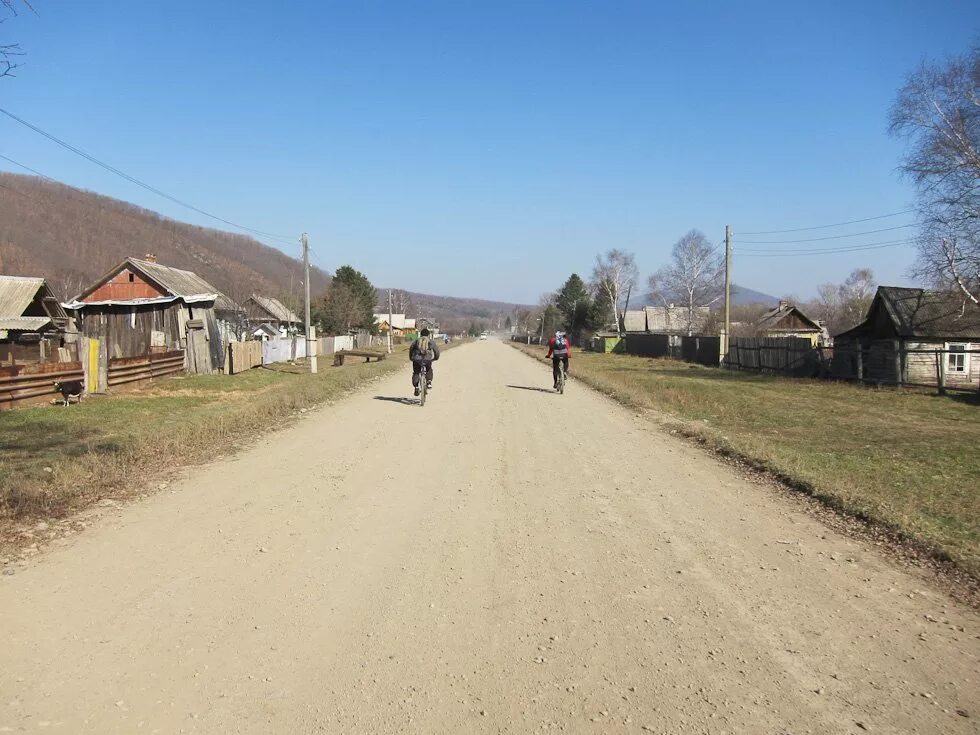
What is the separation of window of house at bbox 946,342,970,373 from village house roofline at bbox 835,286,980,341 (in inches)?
19.4

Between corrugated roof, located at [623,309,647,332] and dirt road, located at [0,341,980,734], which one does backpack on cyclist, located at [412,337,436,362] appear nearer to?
dirt road, located at [0,341,980,734]

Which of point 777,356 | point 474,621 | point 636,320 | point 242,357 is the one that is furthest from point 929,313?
point 636,320

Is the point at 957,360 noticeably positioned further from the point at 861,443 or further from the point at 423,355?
the point at 423,355

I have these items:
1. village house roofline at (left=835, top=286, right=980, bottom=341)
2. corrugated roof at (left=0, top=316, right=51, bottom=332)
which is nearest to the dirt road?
corrugated roof at (left=0, top=316, right=51, bottom=332)

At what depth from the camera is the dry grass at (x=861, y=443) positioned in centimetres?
689

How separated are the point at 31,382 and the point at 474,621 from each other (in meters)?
16.7

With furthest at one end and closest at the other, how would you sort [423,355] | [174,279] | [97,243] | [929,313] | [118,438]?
[97,243] → [174,279] → [929,313] → [423,355] → [118,438]

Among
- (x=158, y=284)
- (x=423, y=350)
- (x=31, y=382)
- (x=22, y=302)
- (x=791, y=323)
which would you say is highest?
(x=158, y=284)

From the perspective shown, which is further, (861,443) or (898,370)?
(898,370)

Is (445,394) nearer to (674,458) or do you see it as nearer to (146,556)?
(674,458)

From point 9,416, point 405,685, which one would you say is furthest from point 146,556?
point 9,416

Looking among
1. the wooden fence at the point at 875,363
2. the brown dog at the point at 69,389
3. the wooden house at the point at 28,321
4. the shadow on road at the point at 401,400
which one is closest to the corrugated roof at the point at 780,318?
the wooden fence at the point at 875,363

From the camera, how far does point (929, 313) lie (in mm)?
30391

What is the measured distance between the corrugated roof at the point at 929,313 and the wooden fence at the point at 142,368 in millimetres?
30324
